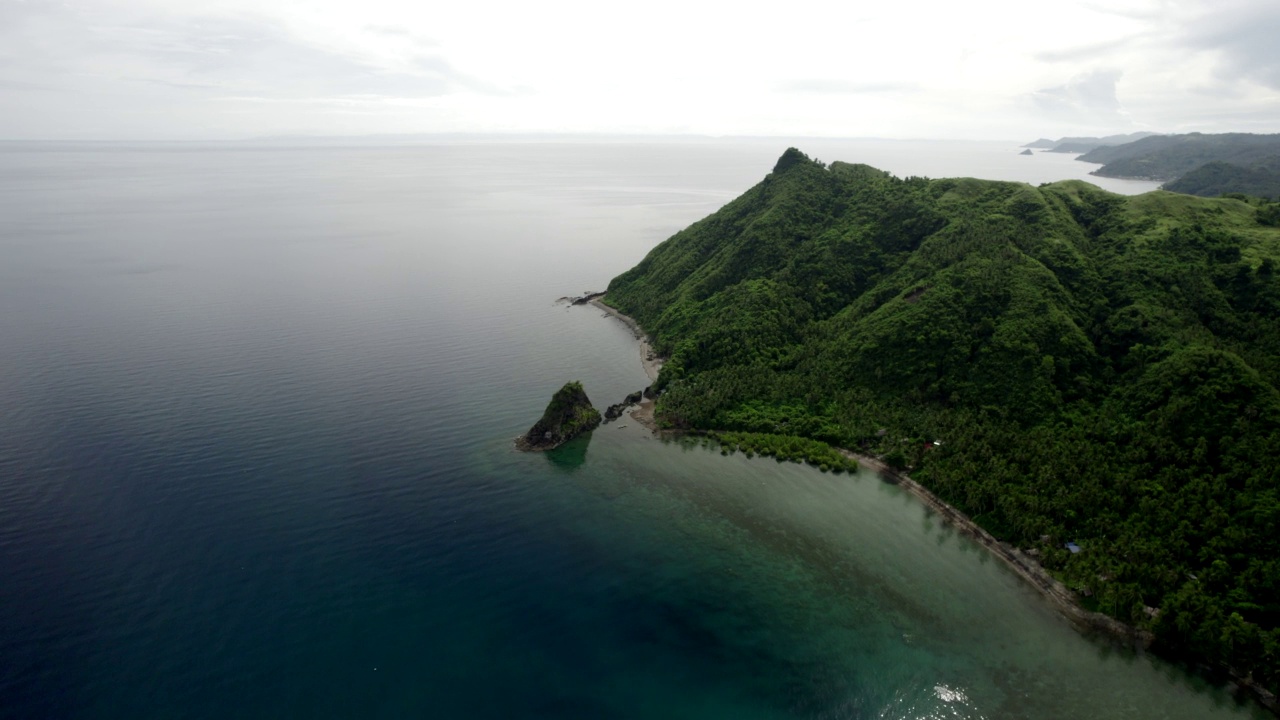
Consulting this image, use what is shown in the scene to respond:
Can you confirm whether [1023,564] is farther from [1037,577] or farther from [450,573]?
[450,573]

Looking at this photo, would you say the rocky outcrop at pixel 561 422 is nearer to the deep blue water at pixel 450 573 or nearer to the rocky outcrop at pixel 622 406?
the deep blue water at pixel 450 573

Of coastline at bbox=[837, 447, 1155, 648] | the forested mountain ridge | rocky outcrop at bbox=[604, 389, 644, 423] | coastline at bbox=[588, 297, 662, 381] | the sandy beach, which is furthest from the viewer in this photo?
coastline at bbox=[588, 297, 662, 381]

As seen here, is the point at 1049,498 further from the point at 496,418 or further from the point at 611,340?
the point at 611,340

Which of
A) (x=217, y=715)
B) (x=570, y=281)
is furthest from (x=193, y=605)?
(x=570, y=281)

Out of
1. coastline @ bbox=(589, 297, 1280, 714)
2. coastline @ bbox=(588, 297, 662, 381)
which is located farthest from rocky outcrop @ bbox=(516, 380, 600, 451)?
coastline @ bbox=(589, 297, 1280, 714)

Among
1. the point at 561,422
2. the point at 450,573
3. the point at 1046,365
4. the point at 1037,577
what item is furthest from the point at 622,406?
the point at 1046,365

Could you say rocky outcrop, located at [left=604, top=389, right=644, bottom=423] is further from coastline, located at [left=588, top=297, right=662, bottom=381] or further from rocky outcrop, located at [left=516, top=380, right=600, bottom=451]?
rocky outcrop, located at [left=516, top=380, right=600, bottom=451]
